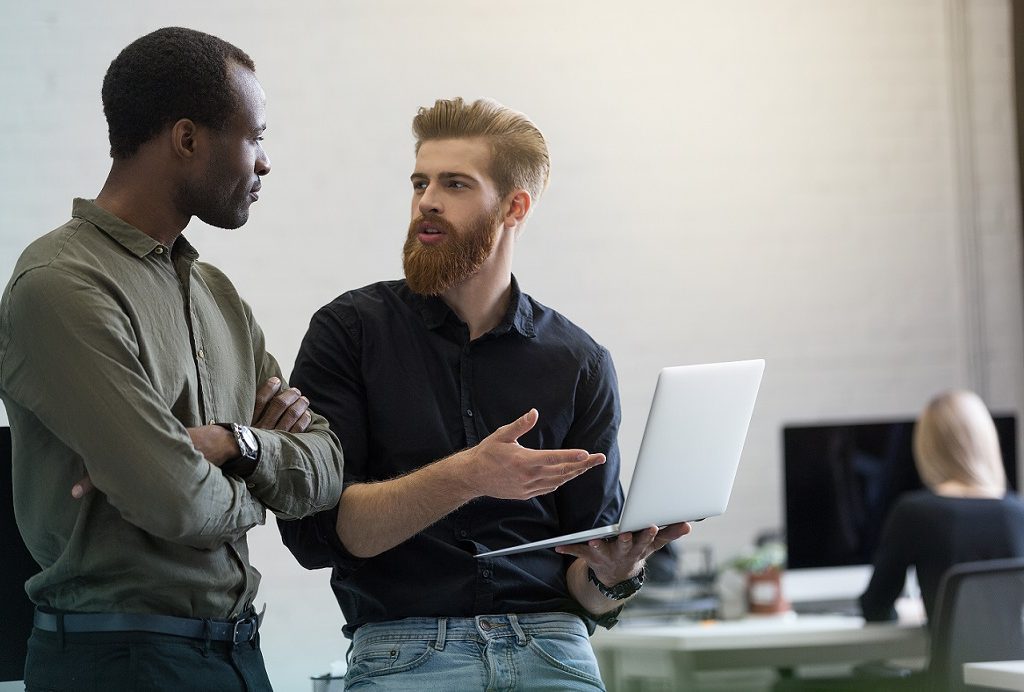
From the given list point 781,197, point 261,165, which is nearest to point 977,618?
point 781,197

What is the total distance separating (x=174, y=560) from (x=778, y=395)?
3.52 metres

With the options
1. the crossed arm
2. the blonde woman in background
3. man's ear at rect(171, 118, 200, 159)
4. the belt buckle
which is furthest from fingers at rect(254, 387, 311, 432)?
the blonde woman in background

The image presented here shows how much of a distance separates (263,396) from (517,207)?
646 millimetres

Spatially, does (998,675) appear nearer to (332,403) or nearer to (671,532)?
(671,532)

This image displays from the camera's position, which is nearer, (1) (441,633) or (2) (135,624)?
(2) (135,624)

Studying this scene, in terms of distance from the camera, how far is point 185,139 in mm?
1655

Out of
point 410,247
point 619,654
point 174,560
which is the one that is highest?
point 410,247

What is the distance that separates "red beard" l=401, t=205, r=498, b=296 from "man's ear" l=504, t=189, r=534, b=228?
0.25 feet

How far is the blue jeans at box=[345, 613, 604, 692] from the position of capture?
6.19 ft

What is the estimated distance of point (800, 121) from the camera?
15.3 feet

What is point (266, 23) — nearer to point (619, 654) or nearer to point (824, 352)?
point (619, 654)

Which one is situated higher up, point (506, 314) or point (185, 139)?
point (185, 139)

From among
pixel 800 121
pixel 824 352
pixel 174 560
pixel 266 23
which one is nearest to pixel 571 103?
pixel 266 23

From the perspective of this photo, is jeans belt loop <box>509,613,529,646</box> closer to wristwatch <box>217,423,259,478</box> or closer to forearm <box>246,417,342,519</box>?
forearm <box>246,417,342,519</box>
